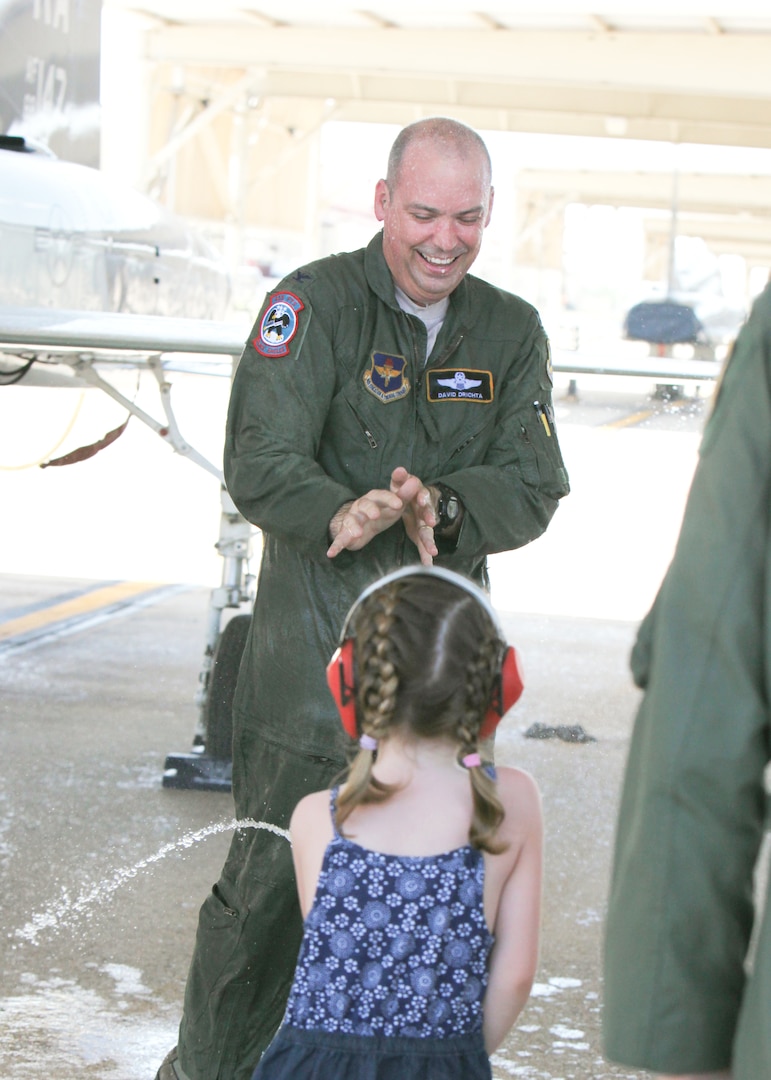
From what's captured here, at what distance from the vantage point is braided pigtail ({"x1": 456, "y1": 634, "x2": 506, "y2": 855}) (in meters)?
1.71

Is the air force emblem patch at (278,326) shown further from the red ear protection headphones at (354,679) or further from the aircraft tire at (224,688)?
the aircraft tire at (224,688)

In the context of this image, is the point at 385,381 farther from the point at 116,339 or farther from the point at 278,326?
the point at 116,339

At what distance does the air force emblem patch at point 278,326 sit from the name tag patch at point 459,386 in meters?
0.27

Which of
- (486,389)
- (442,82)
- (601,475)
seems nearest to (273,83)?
(442,82)

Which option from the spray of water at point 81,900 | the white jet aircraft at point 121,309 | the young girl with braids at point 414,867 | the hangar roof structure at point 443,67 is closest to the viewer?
the young girl with braids at point 414,867

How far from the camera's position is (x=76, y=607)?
8.02 meters

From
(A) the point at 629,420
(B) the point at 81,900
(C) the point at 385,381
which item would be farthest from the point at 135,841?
(A) the point at 629,420

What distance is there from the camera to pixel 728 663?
1.21 metres

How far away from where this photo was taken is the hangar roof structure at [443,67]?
14969 mm

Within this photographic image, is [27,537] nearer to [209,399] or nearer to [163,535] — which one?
[163,535]

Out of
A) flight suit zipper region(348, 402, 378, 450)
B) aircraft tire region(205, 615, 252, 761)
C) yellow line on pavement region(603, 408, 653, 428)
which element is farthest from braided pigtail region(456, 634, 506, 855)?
yellow line on pavement region(603, 408, 653, 428)

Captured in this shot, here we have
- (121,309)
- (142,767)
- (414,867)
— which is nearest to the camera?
(414,867)

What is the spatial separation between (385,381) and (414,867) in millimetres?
1111

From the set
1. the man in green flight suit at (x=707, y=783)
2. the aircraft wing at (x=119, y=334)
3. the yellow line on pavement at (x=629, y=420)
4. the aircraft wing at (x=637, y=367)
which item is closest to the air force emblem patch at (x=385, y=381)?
the man in green flight suit at (x=707, y=783)
